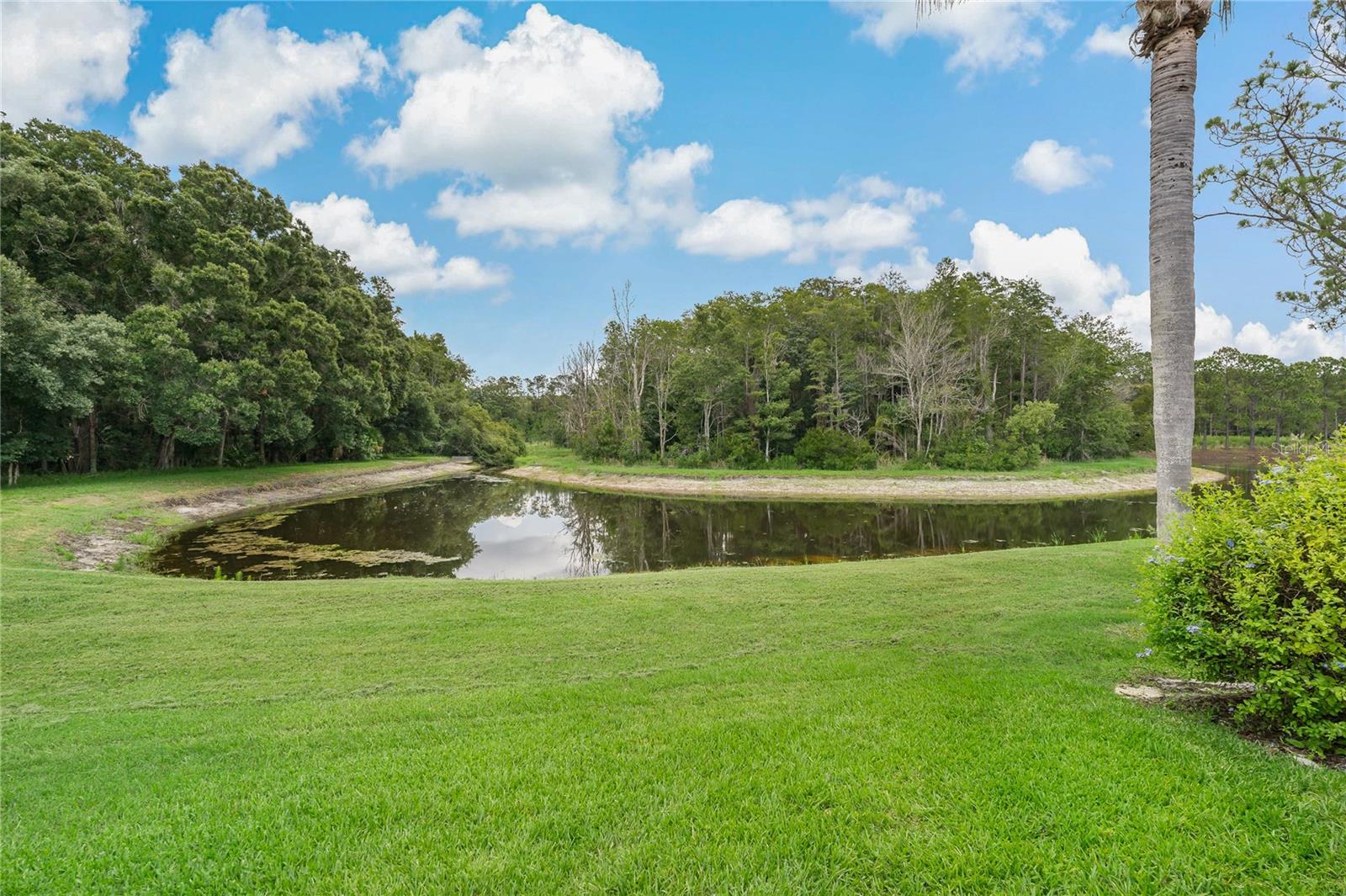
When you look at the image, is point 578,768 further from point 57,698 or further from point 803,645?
point 57,698

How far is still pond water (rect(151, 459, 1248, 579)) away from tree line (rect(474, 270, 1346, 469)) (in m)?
9.04

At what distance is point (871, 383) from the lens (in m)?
35.4

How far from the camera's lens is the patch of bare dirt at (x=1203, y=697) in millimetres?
2898

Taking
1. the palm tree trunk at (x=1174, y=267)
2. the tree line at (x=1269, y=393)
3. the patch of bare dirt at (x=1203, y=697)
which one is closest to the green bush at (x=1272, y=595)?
the patch of bare dirt at (x=1203, y=697)

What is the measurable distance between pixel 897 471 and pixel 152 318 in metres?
32.1

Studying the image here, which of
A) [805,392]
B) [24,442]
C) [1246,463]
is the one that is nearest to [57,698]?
[24,442]

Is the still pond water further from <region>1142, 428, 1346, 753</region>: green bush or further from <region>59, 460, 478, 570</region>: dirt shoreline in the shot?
→ <region>1142, 428, 1346, 753</region>: green bush

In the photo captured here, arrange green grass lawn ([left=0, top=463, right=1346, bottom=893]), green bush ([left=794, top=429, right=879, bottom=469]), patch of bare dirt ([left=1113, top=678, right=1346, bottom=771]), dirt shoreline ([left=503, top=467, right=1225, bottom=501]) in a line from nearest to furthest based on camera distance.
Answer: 1. green grass lawn ([left=0, top=463, right=1346, bottom=893])
2. patch of bare dirt ([left=1113, top=678, right=1346, bottom=771])
3. dirt shoreline ([left=503, top=467, right=1225, bottom=501])
4. green bush ([left=794, top=429, right=879, bottom=469])

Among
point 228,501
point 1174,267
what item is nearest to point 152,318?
point 228,501

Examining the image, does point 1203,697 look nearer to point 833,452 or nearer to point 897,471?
point 897,471

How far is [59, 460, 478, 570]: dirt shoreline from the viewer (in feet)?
40.1

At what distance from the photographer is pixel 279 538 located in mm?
15109

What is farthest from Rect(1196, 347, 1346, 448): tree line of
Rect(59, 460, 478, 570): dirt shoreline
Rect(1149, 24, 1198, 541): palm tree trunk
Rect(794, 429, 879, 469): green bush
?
Rect(59, 460, 478, 570): dirt shoreline

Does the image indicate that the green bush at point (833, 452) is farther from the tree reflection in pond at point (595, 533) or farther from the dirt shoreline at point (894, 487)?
the tree reflection in pond at point (595, 533)
